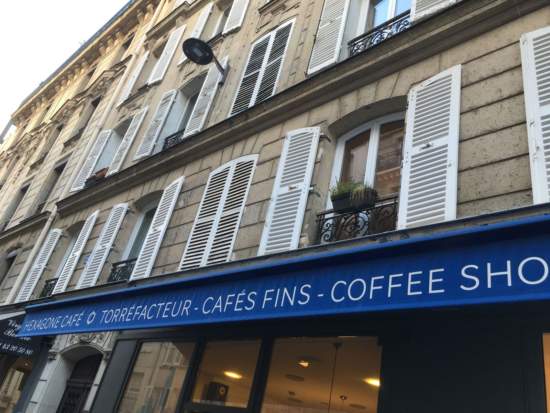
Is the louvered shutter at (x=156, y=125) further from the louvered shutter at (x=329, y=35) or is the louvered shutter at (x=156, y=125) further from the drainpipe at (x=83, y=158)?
the louvered shutter at (x=329, y=35)

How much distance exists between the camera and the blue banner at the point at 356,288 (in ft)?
8.15

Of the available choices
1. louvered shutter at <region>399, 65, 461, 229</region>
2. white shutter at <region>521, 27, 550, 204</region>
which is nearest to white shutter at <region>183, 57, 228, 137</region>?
louvered shutter at <region>399, 65, 461, 229</region>

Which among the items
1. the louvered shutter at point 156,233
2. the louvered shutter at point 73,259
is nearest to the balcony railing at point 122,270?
the louvered shutter at point 156,233

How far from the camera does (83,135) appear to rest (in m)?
12.5

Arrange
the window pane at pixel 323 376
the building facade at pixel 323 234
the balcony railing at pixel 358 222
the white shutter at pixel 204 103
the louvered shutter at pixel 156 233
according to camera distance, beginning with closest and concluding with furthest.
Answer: the building facade at pixel 323 234
the window pane at pixel 323 376
the balcony railing at pixel 358 222
the louvered shutter at pixel 156 233
the white shutter at pixel 204 103

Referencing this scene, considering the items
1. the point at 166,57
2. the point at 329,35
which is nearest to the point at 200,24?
the point at 166,57

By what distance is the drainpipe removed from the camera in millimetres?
9727

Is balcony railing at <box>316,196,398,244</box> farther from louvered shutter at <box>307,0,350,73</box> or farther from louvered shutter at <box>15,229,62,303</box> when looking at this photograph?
louvered shutter at <box>15,229,62,303</box>

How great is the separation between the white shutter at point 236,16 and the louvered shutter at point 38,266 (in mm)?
5673

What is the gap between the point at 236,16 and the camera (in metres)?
9.23

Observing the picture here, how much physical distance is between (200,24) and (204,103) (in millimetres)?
3368

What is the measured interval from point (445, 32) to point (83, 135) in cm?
1063

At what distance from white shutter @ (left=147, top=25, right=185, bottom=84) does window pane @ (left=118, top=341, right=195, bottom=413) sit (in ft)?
22.8

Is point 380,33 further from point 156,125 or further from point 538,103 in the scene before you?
point 156,125
